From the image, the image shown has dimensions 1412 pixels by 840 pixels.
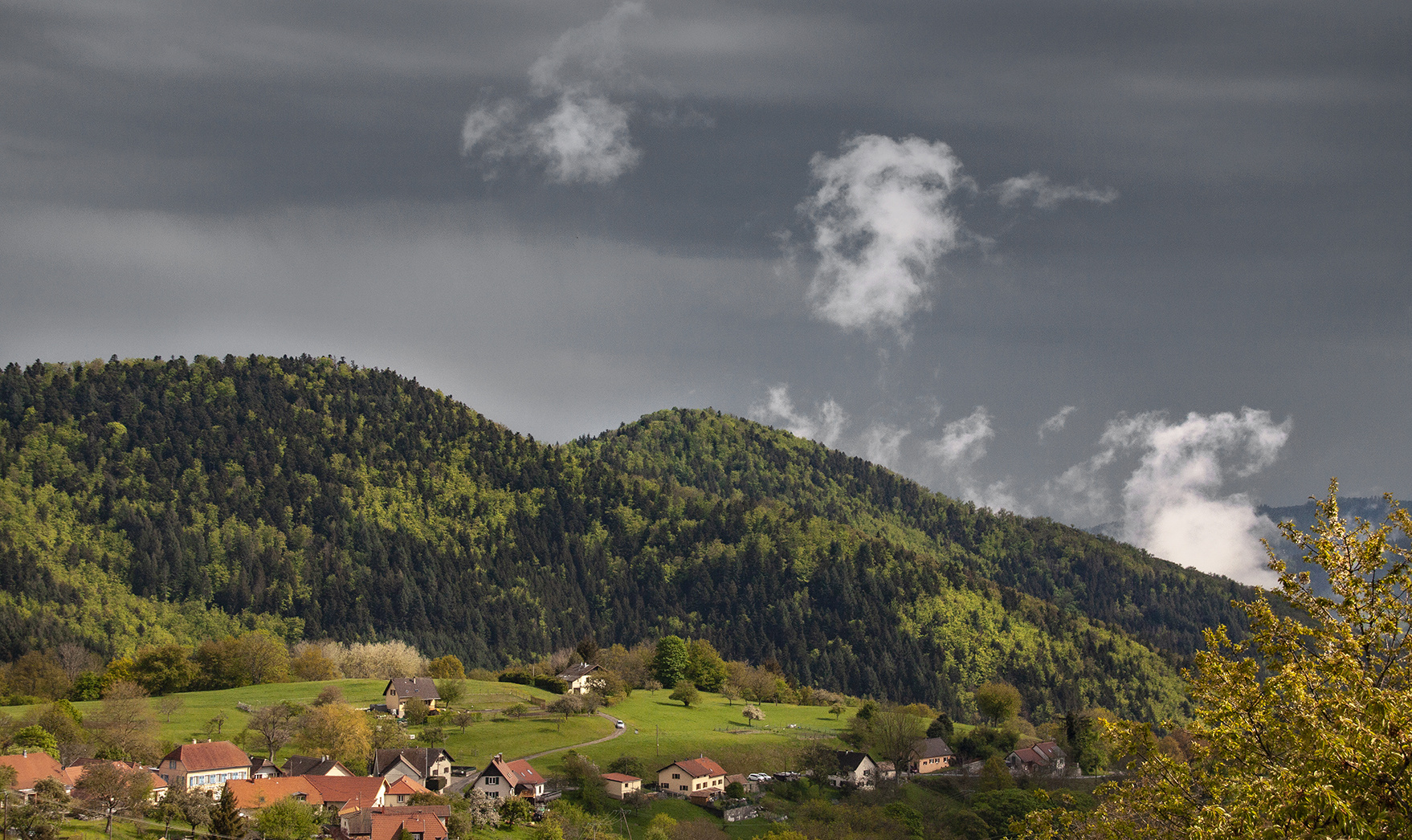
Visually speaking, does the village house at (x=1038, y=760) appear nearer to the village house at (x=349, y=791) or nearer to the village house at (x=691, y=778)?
the village house at (x=691, y=778)

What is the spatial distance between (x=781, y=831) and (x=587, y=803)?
60.6ft

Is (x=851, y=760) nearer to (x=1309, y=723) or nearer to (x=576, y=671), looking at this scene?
(x=576, y=671)

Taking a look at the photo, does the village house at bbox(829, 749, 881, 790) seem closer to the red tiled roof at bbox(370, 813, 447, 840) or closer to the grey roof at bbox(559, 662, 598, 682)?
the grey roof at bbox(559, 662, 598, 682)

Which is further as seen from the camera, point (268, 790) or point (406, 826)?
point (268, 790)

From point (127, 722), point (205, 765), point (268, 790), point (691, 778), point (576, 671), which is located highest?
point (576, 671)

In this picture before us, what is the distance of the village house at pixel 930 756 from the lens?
137 m

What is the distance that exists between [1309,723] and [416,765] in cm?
9962

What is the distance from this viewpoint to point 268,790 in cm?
8519

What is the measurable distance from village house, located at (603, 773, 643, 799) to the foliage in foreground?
289 ft

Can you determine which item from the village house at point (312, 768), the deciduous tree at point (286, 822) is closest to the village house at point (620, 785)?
the village house at point (312, 768)

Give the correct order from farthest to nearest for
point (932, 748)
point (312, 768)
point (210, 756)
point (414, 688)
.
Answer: point (932, 748) < point (414, 688) < point (312, 768) < point (210, 756)

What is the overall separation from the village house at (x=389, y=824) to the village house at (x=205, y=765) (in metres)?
11.6

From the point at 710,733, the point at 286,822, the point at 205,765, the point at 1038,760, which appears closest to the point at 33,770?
the point at 205,765

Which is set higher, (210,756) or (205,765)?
(210,756)
